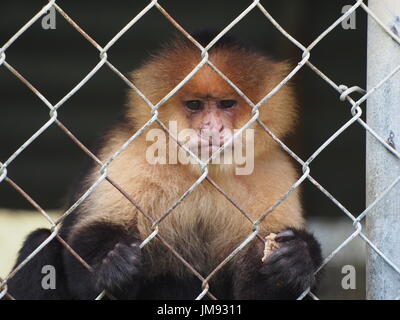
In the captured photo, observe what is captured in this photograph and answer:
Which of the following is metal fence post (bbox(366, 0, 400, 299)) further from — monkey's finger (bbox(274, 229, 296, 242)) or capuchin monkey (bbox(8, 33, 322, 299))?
capuchin monkey (bbox(8, 33, 322, 299))

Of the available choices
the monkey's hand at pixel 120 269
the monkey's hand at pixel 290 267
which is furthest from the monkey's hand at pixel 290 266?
the monkey's hand at pixel 120 269

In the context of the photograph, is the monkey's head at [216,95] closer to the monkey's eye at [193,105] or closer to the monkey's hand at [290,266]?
the monkey's eye at [193,105]

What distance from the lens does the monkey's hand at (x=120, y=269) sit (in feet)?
12.3

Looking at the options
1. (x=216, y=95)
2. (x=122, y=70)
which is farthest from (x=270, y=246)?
(x=122, y=70)

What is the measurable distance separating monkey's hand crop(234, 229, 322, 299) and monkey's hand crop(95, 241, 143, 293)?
0.65m

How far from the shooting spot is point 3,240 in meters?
11.6

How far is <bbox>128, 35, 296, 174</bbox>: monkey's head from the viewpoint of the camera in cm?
467

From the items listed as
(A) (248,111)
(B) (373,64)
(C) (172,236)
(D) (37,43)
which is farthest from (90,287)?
(D) (37,43)

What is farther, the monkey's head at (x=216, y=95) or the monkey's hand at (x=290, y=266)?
the monkey's head at (x=216, y=95)

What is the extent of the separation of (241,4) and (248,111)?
5334mm

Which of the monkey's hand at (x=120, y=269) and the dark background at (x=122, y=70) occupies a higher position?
the dark background at (x=122, y=70)

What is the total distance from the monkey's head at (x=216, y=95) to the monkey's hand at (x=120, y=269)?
95 cm

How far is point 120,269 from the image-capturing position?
3742 mm

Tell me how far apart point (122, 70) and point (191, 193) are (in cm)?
630
